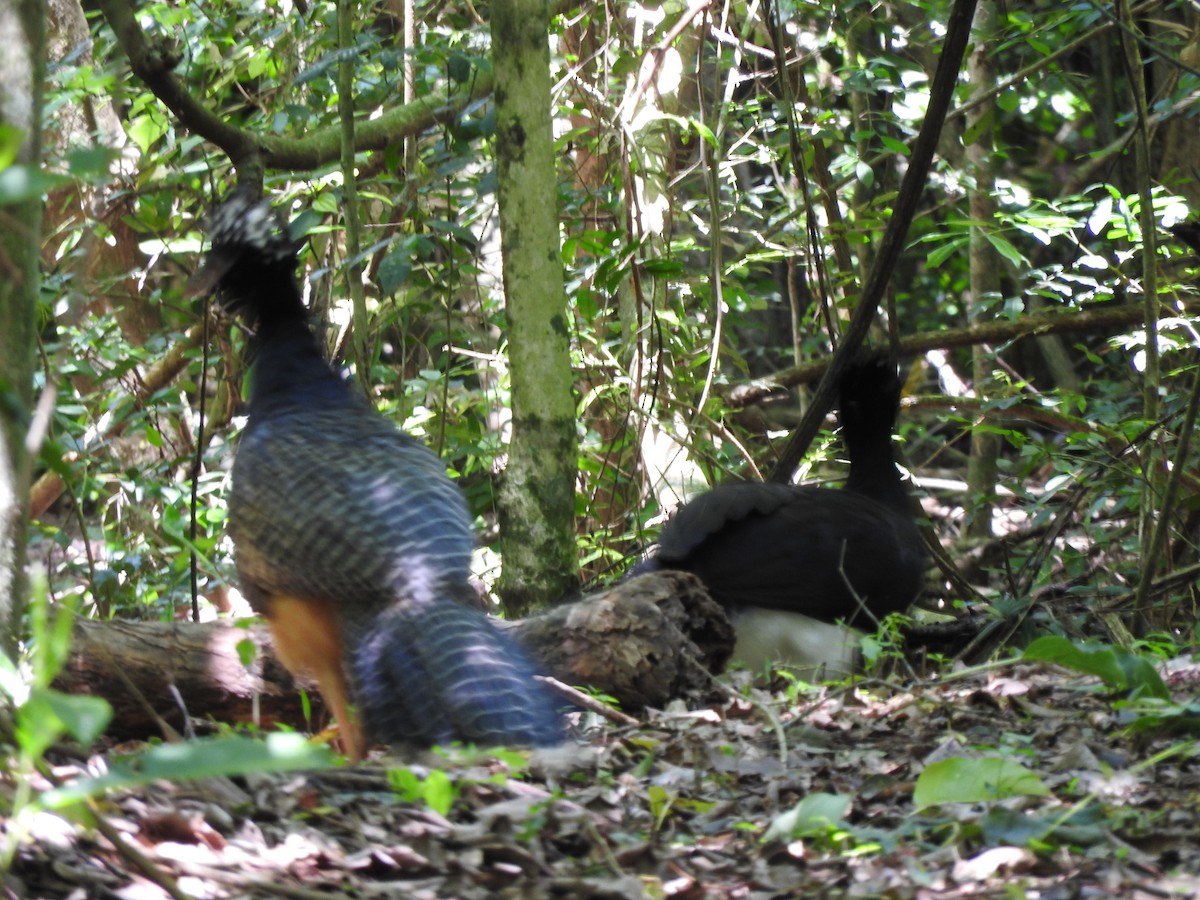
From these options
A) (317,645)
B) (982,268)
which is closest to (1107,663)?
(317,645)

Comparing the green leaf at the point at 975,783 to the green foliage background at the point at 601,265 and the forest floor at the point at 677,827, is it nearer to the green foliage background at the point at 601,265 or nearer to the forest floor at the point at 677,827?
the forest floor at the point at 677,827

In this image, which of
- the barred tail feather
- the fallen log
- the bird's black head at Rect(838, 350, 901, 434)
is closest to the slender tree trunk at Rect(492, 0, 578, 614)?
the fallen log

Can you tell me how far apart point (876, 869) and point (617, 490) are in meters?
3.79

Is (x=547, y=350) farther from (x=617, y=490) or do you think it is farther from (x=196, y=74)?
(x=196, y=74)

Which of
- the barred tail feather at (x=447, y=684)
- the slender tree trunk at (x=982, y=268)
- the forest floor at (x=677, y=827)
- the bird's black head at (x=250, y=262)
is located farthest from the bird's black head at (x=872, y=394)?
the barred tail feather at (x=447, y=684)

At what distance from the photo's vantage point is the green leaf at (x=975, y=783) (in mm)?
2385

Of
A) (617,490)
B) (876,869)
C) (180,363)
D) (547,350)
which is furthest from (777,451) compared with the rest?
(876,869)

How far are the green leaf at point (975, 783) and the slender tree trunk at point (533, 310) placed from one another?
2025mm

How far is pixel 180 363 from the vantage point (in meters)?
6.64

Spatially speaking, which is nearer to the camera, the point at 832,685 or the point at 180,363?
the point at 832,685

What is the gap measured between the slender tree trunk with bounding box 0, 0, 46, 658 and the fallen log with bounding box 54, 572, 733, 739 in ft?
4.16

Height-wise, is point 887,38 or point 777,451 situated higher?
point 887,38

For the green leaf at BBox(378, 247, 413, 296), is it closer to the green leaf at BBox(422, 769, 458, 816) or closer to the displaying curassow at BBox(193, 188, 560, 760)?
the displaying curassow at BBox(193, 188, 560, 760)

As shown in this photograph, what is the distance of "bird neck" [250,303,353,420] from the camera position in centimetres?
404
